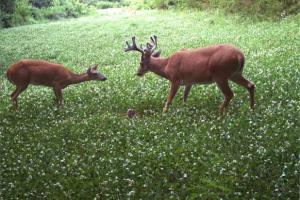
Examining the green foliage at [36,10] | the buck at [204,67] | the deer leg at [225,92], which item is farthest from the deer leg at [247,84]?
the green foliage at [36,10]

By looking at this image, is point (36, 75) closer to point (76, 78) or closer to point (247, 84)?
point (76, 78)

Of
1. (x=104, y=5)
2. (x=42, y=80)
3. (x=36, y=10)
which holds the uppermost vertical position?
(x=42, y=80)

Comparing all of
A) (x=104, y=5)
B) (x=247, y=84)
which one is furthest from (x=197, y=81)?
(x=104, y=5)

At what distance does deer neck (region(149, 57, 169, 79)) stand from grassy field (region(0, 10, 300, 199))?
64 centimetres

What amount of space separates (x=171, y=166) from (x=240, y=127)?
5.52 feet

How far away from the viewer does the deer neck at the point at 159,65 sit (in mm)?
11414

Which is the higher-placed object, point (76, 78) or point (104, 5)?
point (76, 78)

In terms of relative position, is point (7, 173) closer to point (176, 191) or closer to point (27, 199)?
point (27, 199)

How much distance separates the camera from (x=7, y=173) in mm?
8297

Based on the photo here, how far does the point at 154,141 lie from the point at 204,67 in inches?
88.7

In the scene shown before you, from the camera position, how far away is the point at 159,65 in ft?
37.8

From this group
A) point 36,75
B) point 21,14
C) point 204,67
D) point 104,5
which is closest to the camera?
point 204,67

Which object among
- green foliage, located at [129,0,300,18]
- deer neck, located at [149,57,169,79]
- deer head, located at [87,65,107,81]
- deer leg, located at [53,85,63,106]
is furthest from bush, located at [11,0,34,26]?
deer neck, located at [149,57,169,79]

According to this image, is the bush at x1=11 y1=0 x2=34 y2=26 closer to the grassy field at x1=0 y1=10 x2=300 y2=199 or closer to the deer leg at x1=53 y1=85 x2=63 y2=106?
the grassy field at x1=0 y1=10 x2=300 y2=199
